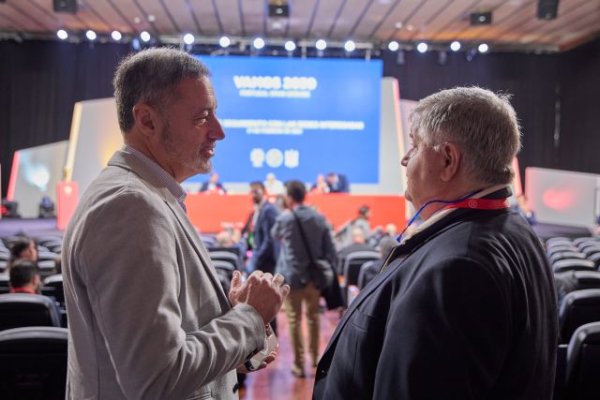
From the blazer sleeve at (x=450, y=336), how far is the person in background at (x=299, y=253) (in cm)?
349

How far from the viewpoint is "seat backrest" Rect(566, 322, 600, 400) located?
2.19m

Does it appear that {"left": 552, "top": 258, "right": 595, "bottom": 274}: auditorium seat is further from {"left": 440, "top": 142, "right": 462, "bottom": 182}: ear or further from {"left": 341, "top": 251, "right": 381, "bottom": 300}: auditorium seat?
{"left": 440, "top": 142, "right": 462, "bottom": 182}: ear

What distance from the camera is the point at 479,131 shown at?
1.18 meters

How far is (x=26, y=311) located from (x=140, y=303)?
81.2 inches

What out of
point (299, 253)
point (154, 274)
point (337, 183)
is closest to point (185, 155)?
point (154, 274)

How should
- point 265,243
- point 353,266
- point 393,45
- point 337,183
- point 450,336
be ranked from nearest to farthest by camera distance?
point 450,336 < point 265,243 < point 353,266 < point 337,183 < point 393,45

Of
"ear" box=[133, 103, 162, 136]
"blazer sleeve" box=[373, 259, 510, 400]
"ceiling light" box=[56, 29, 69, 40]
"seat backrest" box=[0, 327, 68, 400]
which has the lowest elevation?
"seat backrest" box=[0, 327, 68, 400]

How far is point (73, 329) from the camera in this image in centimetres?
118

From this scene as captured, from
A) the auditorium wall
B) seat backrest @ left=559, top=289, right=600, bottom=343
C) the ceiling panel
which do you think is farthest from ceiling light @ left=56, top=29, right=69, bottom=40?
seat backrest @ left=559, top=289, right=600, bottom=343

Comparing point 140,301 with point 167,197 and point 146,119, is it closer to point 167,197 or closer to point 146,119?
point 167,197

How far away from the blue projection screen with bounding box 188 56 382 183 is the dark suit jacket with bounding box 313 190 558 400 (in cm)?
1137

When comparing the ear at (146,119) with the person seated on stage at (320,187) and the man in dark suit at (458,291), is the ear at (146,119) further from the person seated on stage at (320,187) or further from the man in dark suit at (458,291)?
the person seated on stage at (320,187)

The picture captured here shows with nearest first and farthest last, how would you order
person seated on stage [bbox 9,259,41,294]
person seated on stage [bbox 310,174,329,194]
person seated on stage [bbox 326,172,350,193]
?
person seated on stage [bbox 9,259,41,294] → person seated on stage [bbox 310,174,329,194] → person seated on stage [bbox 326,172,350,193]

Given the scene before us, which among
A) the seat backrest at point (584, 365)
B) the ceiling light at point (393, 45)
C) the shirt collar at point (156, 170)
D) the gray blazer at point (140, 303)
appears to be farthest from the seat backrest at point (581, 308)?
the ceiling light at point (393, 45)
